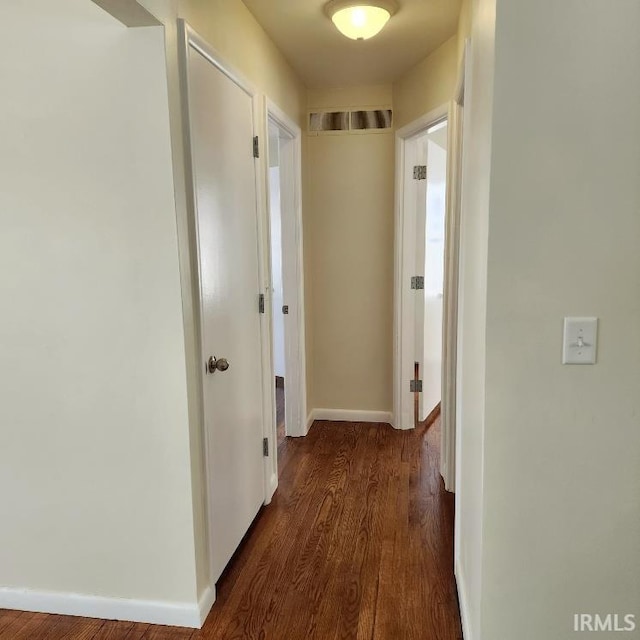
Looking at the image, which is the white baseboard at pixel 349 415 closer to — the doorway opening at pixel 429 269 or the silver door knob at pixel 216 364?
the doorway opening at pixel 429 269

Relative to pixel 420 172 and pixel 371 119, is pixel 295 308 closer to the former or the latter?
pixel 420 172

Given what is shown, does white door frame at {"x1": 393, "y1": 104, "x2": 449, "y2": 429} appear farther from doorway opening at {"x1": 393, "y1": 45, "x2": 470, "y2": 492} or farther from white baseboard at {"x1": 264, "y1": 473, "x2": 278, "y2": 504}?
white baseboard at {"x1": 264, "y1": 473, "x2": 278, "y2": 504}

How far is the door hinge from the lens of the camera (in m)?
3.47

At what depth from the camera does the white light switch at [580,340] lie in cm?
123

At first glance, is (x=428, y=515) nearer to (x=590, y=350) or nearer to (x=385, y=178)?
(x=590, y=350)

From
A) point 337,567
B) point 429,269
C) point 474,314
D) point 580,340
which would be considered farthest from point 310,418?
point 580,340

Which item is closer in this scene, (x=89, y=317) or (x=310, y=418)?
(x=89, y=317)

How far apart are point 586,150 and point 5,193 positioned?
1752 millimetres

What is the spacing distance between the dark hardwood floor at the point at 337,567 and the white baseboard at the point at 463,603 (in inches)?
1.5

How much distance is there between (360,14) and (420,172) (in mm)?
1373

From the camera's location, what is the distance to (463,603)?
1.81 metres

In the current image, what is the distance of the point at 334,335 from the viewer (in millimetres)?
3797

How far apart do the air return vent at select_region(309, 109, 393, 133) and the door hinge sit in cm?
33

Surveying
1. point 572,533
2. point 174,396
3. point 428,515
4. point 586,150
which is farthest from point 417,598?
point 586,150
